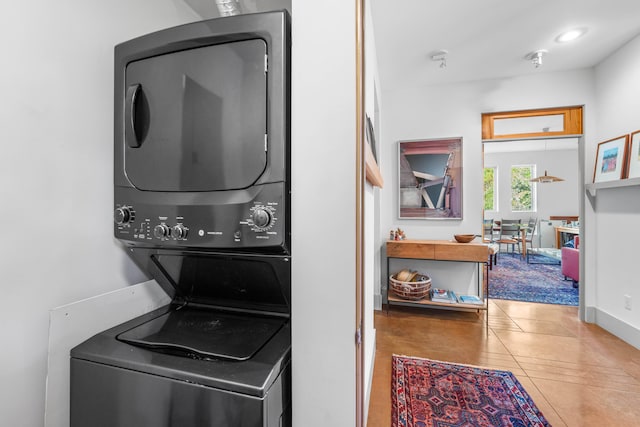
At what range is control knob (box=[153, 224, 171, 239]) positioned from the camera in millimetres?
821

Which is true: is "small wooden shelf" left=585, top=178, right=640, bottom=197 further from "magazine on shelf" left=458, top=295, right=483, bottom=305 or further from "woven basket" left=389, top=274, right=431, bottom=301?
"woven basket" left=389, top=274, right=431, bottom=301

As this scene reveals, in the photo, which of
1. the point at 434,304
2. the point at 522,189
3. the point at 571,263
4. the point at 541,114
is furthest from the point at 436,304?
the point at 522,189

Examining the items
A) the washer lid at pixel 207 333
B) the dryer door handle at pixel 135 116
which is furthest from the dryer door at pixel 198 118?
the washer lid at pixel 207 333

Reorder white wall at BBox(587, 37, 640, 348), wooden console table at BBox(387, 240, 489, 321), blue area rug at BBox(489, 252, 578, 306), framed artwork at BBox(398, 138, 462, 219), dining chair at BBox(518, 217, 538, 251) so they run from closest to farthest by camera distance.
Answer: white wall at BBox(587, 37, 640, 348) → wooden console table at BBox(387, 240, 489, 321) → framed artwork at BBox(398, 138, 462, 219) → blue area rug at BBox(489, 252, 578, 306) → dining chair at BBox(518, 217, 538, 251)

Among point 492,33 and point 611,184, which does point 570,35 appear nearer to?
point 492,33

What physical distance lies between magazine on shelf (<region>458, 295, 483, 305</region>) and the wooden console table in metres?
0.04

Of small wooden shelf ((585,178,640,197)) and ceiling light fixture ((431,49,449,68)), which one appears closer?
small wooden shelf ((585,178,640,197))

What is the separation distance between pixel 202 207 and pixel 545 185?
9530 millimetres

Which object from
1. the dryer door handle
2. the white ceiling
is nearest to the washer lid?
the dryer door handle

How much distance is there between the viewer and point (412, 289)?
3.11 metres

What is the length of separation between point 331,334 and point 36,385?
0.89 meters

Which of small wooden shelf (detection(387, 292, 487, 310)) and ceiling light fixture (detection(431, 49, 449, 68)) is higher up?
ceiling light fixture (detection(431, 49, 449, 68))

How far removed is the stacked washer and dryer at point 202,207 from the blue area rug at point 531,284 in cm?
420

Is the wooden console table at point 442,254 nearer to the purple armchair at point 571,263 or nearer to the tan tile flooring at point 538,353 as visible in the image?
the tan tile flooring at point 538,353
